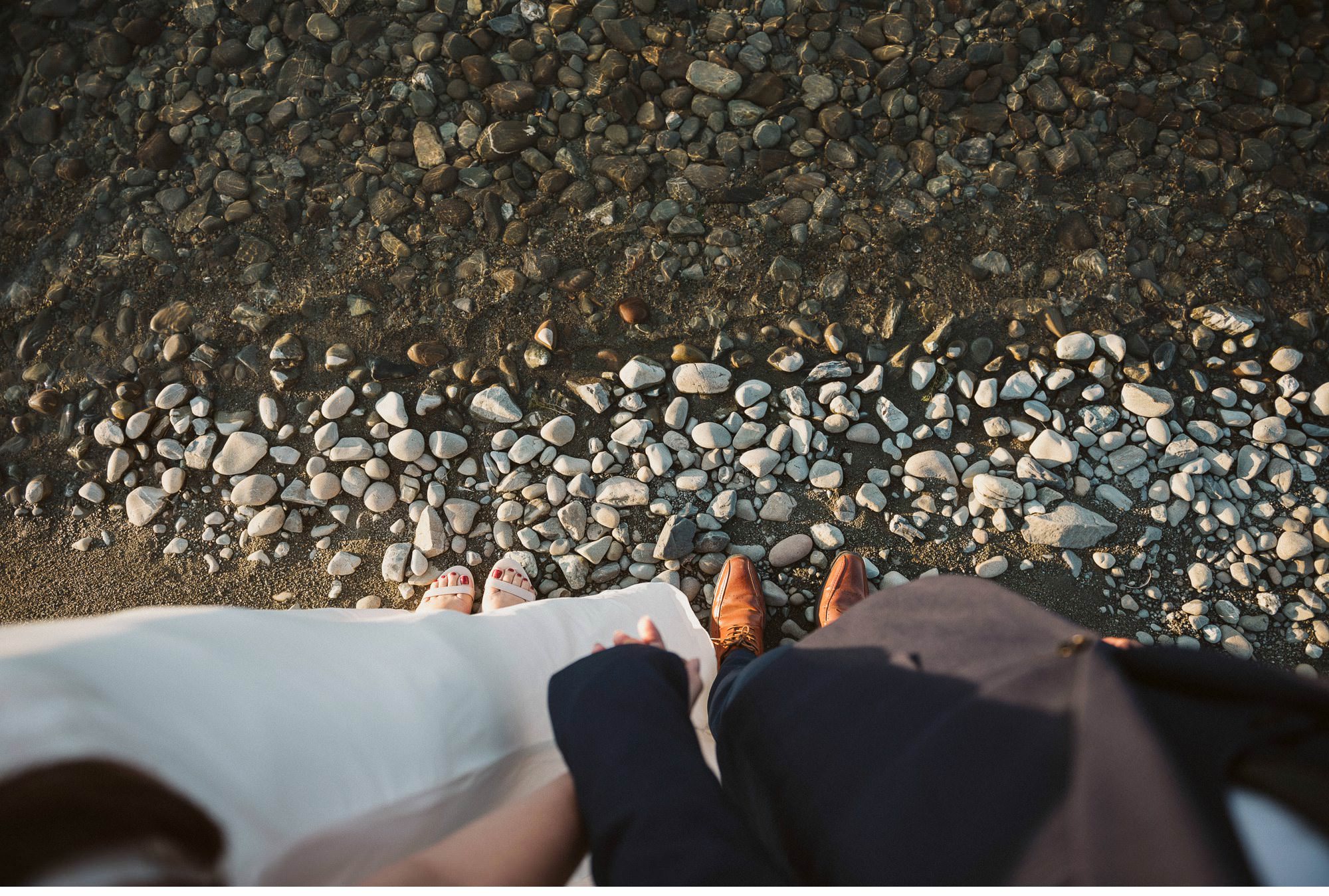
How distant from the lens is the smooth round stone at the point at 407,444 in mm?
1827

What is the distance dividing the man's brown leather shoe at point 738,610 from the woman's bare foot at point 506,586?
18.9 inches

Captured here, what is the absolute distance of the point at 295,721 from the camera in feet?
2.85

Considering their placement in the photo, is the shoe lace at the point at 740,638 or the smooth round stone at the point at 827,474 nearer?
the shoe lace at the point at 740,638

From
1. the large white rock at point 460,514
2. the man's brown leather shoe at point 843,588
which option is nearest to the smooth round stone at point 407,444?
the large white rock at point 460,514

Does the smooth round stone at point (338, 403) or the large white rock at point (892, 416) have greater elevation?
the smooth round stone at point (338, 403)

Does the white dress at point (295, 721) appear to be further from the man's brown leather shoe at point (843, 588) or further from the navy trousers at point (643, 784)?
the man's brown leather shoe at point (843, 588)

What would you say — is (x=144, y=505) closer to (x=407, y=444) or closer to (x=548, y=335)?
(x=407, y=444)

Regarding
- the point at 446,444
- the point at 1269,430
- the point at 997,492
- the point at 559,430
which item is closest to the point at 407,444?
the point at 446,444

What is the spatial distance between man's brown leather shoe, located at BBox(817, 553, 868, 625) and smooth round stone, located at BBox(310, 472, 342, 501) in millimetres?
1324

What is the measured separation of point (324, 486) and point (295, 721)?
1.09 metres

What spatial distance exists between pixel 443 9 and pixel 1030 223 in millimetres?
1737

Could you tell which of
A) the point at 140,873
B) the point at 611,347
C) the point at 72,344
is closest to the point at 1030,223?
the point at 611,347

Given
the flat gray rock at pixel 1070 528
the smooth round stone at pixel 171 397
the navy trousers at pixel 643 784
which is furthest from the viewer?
the smooth round stone at pixel 171 397

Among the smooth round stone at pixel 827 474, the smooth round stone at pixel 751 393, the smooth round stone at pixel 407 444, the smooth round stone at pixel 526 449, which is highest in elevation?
the smooth round stone at pixel 407 444
